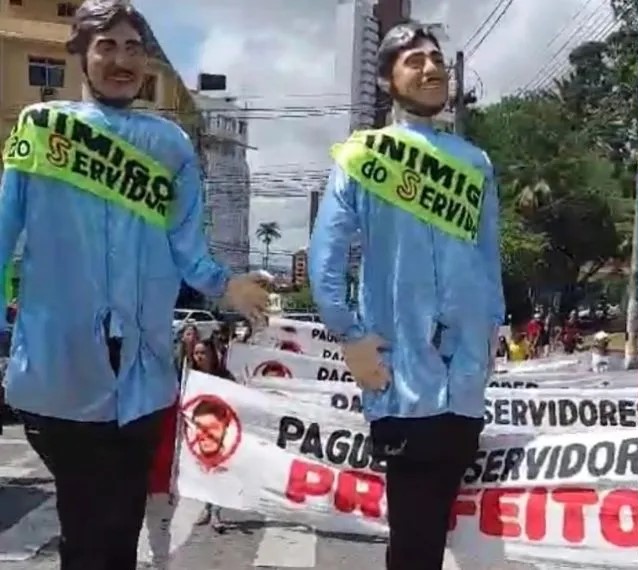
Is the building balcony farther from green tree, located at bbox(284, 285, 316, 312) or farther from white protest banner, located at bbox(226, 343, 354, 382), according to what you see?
white protest banner, located at bbox(226, 343, 354, 382)

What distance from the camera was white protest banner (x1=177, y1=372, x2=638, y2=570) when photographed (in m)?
6.12

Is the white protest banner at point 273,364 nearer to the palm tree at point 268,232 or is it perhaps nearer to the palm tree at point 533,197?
the palm tree at point 533,197

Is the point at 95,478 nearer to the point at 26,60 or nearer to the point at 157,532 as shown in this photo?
the point at 157,532

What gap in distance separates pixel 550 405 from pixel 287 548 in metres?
1.83

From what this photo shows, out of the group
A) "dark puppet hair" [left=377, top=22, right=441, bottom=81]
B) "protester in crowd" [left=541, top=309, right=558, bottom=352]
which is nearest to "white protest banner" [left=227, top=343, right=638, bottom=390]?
"dark puppet hair" [left=377, top=22, right=441, bottom=81]

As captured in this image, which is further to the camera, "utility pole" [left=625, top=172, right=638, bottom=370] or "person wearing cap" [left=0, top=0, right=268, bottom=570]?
"utility pole" [left=625, top=172, right=638, bottom=370]

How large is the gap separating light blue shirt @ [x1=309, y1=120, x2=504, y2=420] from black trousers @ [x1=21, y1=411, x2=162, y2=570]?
0.57 m

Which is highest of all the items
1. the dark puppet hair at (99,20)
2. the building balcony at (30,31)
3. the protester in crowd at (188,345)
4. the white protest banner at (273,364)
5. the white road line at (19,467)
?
the building balcony at (30,31)

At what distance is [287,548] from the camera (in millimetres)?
8219

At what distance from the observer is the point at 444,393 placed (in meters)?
3.61

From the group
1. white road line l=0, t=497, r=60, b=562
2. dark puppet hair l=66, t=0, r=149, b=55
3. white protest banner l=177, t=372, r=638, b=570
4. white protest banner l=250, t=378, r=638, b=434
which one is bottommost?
white road line l=0, t=497, r=60, b=562

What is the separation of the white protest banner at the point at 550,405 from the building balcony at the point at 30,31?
42.0 m

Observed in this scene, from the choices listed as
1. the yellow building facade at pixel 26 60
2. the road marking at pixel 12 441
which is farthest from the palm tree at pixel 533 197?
the road marking at pixel 12 441

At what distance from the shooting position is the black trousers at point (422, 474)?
143 inches
